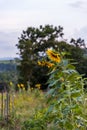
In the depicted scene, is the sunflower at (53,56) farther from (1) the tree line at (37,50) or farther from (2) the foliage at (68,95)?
(1) the tree line at (37,50)

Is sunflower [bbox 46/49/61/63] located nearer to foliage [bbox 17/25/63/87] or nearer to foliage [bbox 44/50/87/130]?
foliage [bbox 44/50/87/130]

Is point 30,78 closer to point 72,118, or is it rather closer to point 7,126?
point 7,126

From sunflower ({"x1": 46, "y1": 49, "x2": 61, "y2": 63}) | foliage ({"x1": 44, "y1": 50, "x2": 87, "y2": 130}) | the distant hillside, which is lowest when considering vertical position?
foliage ({"x1": 44, "y1": 50, "x2": 87, "y2": 130})

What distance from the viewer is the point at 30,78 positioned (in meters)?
24.6

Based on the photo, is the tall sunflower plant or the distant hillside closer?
the tall sunflower plant

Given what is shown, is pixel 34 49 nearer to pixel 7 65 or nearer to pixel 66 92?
pixel 7 65

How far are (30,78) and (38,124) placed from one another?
18.3 metres

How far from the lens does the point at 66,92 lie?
360 cm

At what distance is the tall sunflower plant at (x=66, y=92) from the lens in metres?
3.59

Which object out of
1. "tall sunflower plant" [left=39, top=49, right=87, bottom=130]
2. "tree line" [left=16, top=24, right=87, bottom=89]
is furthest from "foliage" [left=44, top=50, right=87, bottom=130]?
"tree line" [left=16, top=24, right=87, bottom=89]

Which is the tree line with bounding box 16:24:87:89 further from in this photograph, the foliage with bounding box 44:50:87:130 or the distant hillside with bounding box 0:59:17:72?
the foliage with bounding box 44:50:87:130

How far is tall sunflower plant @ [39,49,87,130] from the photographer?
3592 mm

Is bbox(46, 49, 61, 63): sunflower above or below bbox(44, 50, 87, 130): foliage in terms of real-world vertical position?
above

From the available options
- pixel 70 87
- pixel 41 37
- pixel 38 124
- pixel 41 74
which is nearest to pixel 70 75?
pixel 70 87
